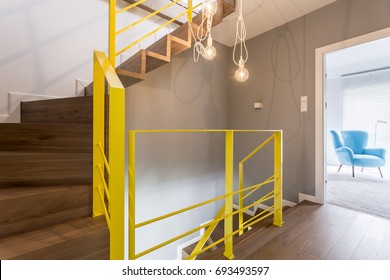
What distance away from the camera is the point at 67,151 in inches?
50.8

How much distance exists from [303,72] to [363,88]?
11.4 feet

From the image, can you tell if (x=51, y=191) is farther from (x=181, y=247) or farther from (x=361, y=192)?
(x=361, y=192)

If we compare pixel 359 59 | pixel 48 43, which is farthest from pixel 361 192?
pixel 48 43

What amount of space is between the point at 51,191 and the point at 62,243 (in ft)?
0.96

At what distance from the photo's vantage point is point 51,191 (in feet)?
3.25

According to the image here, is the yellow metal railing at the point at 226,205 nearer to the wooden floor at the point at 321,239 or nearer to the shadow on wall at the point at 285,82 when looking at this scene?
the wooden floor at the point at 321,239

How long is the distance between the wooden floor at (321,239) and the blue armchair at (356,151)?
227cm

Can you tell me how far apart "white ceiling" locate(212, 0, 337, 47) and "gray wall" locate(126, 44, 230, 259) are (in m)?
0.47

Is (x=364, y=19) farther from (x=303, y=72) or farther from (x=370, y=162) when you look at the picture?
(x=370, y=162)

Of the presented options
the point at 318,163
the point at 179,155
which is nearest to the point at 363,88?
the point at 318,163

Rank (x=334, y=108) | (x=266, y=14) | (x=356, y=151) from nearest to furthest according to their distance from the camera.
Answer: (x=266, y=14)
(x=356, y=151)
(x=334, y=108)

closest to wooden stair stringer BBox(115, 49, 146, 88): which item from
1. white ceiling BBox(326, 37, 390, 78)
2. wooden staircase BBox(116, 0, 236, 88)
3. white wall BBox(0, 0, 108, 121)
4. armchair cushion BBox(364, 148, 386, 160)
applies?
wooden staircase BBox(116, 0, 236, 88)

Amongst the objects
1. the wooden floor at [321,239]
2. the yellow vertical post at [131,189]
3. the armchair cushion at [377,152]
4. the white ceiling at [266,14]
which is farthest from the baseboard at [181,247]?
the armchair cushion at [377,152]

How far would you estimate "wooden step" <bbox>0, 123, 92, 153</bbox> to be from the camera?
1.27 metres
